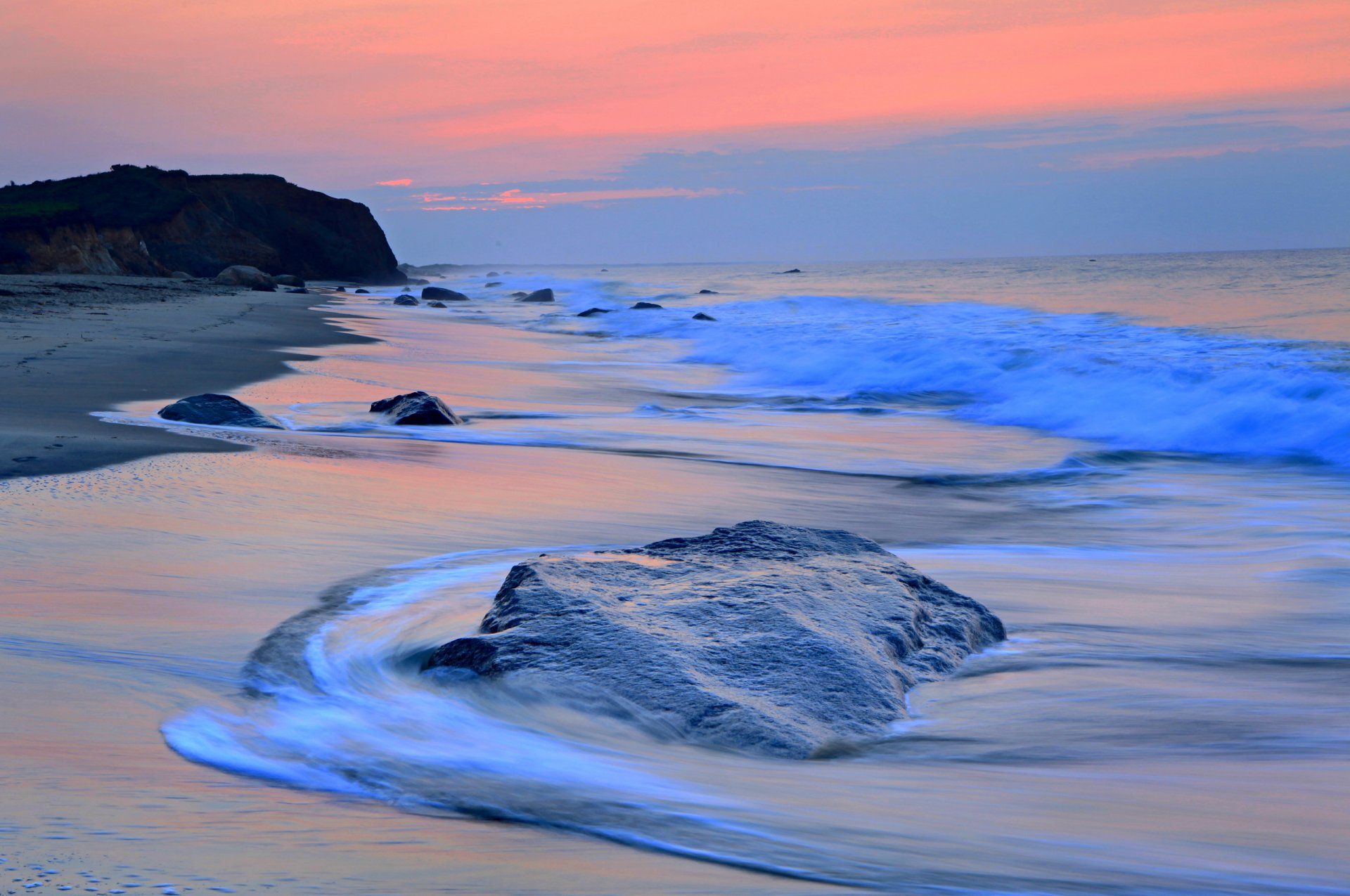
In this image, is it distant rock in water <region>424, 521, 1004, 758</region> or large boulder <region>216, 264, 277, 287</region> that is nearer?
Result: distant rock in water <region>424, 521, 1004, 758</region>

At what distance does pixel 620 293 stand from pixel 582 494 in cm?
4642

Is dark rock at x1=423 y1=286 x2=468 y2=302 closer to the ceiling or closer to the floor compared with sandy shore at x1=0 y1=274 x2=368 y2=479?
closer to the ceiling

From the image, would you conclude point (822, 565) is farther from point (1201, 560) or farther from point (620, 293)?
point (620, 293)

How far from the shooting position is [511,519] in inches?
200

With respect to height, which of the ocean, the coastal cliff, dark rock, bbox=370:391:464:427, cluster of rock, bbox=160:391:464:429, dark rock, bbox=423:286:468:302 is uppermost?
the coastal cliff

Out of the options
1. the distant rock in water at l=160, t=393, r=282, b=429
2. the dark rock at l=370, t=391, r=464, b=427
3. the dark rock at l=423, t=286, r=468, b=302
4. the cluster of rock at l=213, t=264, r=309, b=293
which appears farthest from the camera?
the dark rock at l=423, t=286, r=468, b=302

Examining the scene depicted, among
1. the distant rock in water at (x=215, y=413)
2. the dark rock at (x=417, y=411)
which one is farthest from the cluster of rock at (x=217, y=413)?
the dark rock at (x=417, y=411)

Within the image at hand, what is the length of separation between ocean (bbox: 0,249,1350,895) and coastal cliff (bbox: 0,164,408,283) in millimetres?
31159

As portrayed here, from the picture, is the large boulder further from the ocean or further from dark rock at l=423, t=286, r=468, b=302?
the ocean

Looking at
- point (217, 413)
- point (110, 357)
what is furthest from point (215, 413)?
point (110, 357)

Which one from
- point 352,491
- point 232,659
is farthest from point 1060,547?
point 232,659

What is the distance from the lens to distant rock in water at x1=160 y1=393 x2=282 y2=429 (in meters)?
6.99

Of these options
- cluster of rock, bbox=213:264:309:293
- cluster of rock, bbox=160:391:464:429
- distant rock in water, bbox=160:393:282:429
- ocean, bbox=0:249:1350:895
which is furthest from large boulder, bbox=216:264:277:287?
distant rock in water, bbox=160:393:282:429

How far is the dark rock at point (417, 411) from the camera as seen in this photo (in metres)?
7.98
